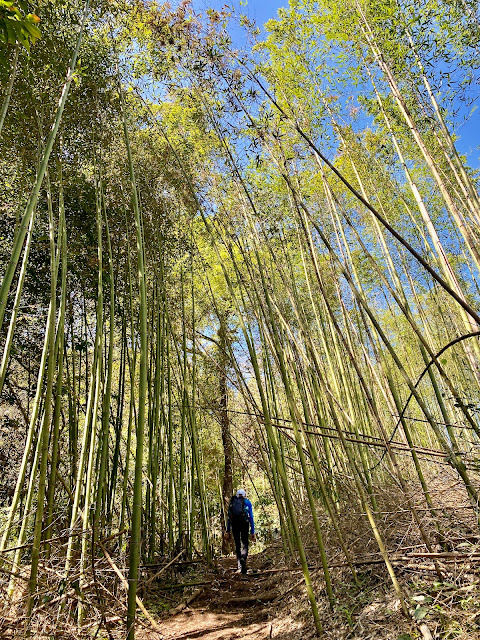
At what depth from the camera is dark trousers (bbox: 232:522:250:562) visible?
3.81m

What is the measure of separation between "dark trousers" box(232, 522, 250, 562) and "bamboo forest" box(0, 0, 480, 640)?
3 cm

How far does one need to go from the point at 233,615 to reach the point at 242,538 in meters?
1.05

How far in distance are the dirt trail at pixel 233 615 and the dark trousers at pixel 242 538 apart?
19 cm

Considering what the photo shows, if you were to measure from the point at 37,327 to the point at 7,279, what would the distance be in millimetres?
3018

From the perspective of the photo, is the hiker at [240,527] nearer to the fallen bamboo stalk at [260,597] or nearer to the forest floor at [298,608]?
the forest floor at [298,608]

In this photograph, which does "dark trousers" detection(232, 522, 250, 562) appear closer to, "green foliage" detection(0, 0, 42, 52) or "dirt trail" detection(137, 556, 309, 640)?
"dirt trail" detection(137, 556, 309, 640)

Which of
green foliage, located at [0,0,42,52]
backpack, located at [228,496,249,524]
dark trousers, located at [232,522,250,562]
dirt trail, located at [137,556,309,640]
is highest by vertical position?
green foliage, located at [0,0,42,52]

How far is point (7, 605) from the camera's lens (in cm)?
132

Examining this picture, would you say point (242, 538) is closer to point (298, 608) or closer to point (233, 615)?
point (233, 615)

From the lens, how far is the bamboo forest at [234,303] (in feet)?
5.06

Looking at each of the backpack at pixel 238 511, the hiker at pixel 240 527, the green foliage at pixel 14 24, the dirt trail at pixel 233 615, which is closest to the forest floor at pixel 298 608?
the dirt trail at pixel 233 615

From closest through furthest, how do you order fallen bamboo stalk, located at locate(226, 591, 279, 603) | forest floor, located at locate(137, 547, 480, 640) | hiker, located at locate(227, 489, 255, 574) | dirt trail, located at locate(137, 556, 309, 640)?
1. forest floor, located at locate(137, 547, 480, 640)
2. dirt trail, located at locate(137, 556, 309, 640)
3. fallen bamboo stalk, located at locate(226, 591, 279, 603)
4. hiker, located at locate(227, 489, 255, 574)

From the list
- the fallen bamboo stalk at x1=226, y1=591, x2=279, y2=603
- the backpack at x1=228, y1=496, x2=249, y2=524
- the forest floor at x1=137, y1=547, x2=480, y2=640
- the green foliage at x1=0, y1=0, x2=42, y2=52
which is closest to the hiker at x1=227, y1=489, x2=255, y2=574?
the backpack at x1=228, y1=496, x2=249, y2=524

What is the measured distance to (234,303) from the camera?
6.70ft
